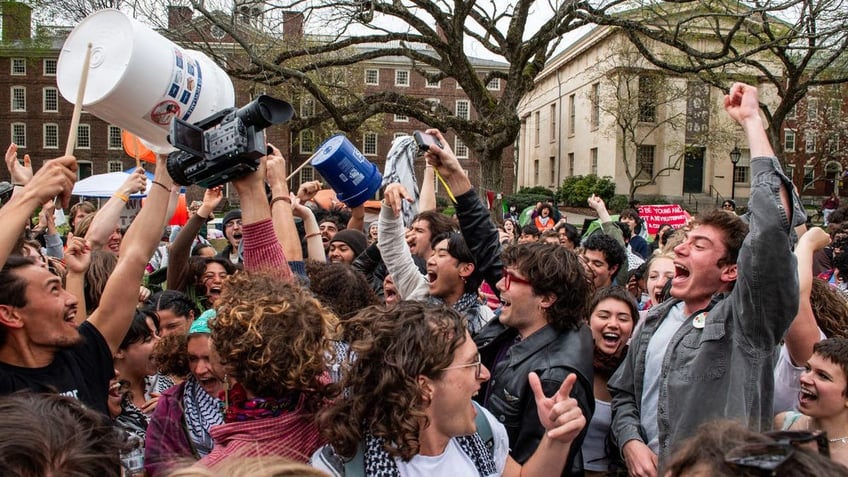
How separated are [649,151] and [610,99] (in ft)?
18.6

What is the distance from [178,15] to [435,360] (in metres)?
13.6

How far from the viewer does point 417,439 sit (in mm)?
2010

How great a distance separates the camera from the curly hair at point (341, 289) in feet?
11.2

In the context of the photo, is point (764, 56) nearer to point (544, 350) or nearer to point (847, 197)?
point (847, 197)

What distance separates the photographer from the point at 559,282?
2953 millimetres

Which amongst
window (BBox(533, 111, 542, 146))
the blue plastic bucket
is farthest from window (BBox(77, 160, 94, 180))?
the blue plastic bucket

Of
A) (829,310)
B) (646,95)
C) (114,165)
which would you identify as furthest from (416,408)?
(114,165)

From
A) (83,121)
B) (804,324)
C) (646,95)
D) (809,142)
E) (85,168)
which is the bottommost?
(804,324)

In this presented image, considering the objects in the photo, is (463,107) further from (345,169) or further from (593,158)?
(345,169)

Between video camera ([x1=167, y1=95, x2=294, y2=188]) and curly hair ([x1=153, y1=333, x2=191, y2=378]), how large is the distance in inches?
31.9

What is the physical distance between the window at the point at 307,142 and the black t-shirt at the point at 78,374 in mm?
41418

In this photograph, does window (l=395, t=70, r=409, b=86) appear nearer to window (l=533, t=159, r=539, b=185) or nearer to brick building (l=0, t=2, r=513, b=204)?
brick building (l=0, t=2, r=513, b=204)

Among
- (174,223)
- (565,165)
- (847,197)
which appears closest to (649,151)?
(565,165)

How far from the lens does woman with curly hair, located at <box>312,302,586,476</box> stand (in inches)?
78.7
